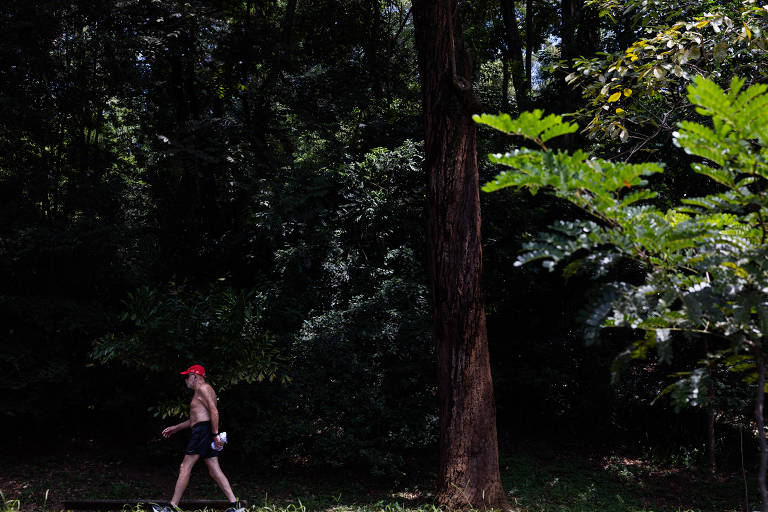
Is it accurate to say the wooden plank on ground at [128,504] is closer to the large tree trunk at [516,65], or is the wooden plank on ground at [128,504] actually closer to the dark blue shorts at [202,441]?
the dark blue shorts at [202,441]

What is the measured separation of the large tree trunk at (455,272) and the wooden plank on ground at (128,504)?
8.58 feet

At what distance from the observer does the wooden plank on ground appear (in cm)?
638

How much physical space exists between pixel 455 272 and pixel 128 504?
4.63 metres

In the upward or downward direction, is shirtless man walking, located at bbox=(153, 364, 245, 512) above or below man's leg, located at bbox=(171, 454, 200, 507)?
above

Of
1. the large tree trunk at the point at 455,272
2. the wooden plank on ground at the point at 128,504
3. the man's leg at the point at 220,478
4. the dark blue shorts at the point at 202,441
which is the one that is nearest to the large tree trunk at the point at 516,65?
the large tree trunk at the point at 455,272

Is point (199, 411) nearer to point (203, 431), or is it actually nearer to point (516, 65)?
point (203, 431)

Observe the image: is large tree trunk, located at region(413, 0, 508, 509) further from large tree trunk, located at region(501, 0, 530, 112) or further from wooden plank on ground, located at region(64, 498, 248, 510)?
large tree trunk, located at region(501, 0, 530, 112)

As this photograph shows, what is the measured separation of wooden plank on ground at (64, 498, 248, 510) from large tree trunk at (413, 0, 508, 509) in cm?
262

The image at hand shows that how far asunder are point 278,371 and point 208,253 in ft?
12.9

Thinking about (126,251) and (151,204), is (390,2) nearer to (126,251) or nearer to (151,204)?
(151,204)

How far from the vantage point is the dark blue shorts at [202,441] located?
6598 millimetres

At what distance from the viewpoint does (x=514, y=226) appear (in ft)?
36.9

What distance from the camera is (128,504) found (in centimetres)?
645

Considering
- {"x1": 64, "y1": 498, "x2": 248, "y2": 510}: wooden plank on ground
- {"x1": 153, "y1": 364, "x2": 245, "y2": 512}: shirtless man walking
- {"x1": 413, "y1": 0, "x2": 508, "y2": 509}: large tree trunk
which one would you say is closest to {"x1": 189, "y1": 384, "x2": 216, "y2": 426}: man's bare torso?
{"x1": 153, "y1": 364, "x2": 245, "y2": 512}: shirtless man walking
